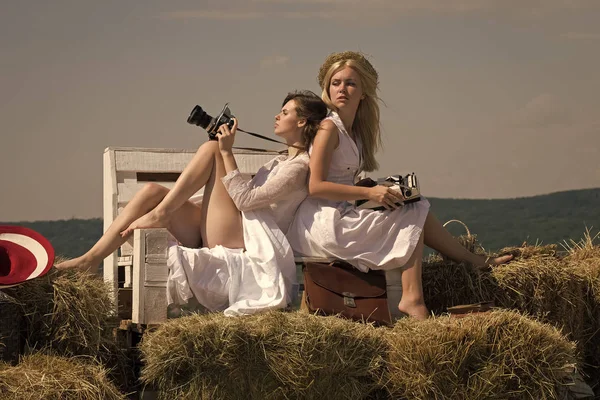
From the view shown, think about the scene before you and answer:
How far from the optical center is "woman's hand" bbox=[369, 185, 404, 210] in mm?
5051

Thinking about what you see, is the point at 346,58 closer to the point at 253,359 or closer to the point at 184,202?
the point at 184,202

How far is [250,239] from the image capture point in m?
5.04

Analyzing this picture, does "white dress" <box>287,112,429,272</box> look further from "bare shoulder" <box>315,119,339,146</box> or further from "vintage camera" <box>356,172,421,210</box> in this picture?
"bare shoulder" <box>315,119,339,146</box>

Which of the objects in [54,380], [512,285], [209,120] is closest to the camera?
[54,380]

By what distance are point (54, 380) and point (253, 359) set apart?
0.88 metres

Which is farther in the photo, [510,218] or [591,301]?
[510,218]

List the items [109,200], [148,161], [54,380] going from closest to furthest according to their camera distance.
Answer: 1. [54,380]
2. [109,200]
3. [148,161]

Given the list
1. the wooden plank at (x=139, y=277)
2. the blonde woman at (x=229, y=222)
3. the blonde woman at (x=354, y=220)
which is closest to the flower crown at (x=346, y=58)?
the blonde woman at (x=354, y=220)

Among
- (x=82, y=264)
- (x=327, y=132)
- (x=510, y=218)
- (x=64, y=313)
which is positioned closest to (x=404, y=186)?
(x=327, y=132)

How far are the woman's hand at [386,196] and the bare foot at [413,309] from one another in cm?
53

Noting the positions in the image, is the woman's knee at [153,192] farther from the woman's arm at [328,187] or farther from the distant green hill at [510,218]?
the distant green hill at [510,218]

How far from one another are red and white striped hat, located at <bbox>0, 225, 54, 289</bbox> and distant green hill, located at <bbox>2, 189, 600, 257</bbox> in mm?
13378

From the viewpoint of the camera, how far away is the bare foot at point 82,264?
476 centimetres

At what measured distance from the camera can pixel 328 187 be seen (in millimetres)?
5082
